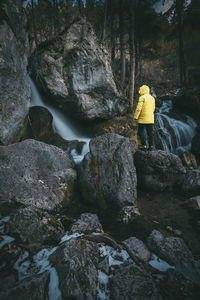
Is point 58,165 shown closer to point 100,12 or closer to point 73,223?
point 73,223

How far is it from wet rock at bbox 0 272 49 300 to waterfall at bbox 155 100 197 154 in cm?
904

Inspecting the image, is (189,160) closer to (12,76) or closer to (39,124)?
(39,124)

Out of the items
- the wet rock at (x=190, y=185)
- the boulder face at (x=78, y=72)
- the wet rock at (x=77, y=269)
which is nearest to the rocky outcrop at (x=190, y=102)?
the boulder face at (x=78, y=72)

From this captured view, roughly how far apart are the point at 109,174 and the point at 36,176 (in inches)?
85.1

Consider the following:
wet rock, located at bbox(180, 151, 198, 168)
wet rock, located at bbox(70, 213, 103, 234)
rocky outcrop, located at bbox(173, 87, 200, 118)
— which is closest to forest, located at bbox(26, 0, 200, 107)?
rocky outcrop, located at bbox(173, 87, 200, 118)

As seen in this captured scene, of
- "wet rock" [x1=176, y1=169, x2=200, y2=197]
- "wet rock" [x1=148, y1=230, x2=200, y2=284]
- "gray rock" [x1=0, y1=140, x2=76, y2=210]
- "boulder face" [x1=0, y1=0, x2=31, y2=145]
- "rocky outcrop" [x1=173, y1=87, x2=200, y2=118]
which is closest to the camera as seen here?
"wet rock" [x1=148, y1=230, x2=200, y2=284]

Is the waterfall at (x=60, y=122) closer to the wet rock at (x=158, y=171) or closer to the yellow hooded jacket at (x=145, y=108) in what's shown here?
the yellow hooded jacket at (x=145, y=108)

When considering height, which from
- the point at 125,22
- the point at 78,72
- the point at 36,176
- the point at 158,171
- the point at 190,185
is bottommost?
the point at 190,185

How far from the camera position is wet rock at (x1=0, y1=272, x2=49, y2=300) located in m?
1.70

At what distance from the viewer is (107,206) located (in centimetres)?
465

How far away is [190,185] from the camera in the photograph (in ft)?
18.3

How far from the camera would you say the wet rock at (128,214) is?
3995 millimetres

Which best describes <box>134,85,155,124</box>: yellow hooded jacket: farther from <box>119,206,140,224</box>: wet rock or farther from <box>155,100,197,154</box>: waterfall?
<box>119,206,140,224</box>: wet rock

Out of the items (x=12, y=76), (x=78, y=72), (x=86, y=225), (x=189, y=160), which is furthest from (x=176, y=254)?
(x=78, y=72)
